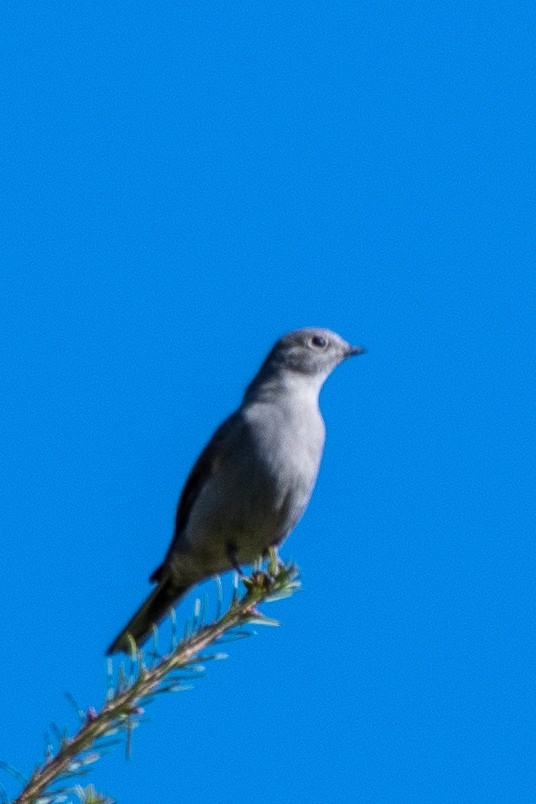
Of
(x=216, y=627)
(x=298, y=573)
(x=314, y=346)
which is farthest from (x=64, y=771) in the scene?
(x=314, y=346)

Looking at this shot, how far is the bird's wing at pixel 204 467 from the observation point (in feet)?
26.7

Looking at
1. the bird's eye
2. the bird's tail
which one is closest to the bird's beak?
the bird's eye

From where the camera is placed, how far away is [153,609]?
26.7 ft

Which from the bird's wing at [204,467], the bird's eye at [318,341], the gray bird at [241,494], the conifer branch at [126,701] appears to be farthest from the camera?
the bird's eye at [318,341]

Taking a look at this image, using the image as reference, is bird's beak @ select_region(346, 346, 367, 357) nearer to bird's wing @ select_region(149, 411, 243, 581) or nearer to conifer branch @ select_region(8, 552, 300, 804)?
bird's wing @ select_region(149, 411, 243, 581)

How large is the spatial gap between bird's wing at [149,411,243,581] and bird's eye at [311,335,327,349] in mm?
1207

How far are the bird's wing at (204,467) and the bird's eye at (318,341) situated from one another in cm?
121

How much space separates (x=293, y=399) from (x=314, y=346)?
3.01ft

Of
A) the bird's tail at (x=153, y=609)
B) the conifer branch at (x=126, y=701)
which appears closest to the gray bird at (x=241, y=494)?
the bird's tail at (x=153, y=609)

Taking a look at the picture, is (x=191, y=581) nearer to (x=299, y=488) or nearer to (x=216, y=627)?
(x=299, y=488)

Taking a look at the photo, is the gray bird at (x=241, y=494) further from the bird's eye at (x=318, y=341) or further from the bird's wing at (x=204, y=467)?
the bird's eye at (x=318, y=341)

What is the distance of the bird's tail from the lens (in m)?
7.84

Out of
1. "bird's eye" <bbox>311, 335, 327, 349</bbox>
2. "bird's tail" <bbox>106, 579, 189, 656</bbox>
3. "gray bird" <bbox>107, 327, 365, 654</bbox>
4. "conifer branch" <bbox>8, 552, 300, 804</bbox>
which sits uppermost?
"bird's eye" <bbox>311, 335, 327, 349</bbox>

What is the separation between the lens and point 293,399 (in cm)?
859
